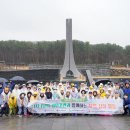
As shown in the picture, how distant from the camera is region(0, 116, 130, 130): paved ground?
13578mm

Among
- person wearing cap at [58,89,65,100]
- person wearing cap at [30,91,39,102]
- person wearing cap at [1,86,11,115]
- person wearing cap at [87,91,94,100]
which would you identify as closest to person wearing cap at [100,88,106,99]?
person wearing cap at [87,91,94,100]

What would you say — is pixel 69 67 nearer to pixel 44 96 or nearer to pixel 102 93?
pixel 102 93

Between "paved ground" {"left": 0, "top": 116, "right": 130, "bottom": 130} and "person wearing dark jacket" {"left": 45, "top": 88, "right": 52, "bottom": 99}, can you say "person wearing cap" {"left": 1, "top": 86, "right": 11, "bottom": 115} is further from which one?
"person wearing dark jacket" {"left": 45, "top": 88, "right": 52, "bottom": 99}

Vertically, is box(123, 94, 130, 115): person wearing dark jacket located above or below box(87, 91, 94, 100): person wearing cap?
below

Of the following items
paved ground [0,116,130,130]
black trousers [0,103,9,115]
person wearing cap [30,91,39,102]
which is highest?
person wearing cap [30,91,39,102]

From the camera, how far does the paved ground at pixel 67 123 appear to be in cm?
Result: 1358

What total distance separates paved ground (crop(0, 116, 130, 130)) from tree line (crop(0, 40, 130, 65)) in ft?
263

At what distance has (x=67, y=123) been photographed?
14.5 meters

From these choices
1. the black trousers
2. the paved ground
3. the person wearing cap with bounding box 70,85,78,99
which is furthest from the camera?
the person wearing cap with bounding box 70,85,78,99

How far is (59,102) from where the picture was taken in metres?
16.8

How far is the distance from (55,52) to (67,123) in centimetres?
8927

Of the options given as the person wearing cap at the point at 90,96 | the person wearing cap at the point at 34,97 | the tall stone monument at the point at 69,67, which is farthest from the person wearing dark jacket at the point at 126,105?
the tall stone monument at the point at 69,67

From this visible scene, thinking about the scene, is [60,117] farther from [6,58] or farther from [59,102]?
[6,58]

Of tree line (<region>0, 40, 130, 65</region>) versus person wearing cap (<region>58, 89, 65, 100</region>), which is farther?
tree line (<region>0, 40, 130, 65</region>)
